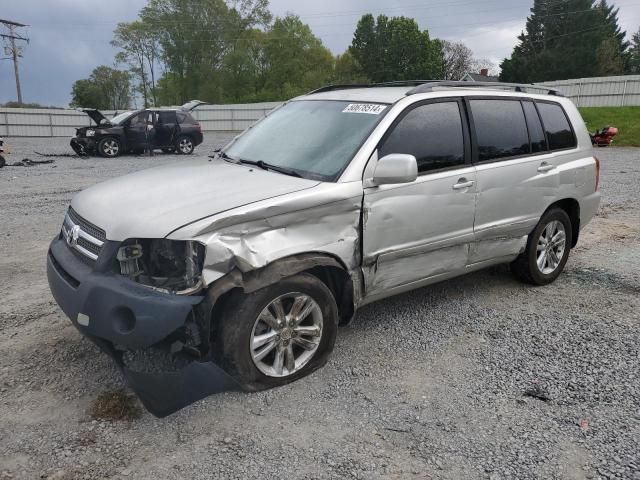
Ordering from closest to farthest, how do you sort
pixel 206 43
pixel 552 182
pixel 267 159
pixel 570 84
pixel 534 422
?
pixel 534 422 < pixel 267 159 < pixel 552 182 < pixel 570 84 < pixel 206 43

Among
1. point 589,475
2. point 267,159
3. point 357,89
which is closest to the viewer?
point 589,475

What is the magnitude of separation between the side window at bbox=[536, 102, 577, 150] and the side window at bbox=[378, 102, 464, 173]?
4.08 feet

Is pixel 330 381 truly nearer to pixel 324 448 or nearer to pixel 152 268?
pixel 324 448

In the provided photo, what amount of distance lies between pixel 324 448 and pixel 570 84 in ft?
106

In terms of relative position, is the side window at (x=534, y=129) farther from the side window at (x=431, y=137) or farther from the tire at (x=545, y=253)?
the side window at (x=431, y=137)

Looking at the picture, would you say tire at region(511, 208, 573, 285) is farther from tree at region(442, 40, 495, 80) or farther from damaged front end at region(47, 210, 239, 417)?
tree at region(442, 40, 495, 80)

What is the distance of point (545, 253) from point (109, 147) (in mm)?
15614

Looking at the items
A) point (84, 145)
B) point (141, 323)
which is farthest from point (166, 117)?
point (141, 323)

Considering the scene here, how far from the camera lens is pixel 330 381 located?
3314 mm

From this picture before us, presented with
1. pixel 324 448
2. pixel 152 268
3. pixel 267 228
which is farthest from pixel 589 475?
pixel 152 268

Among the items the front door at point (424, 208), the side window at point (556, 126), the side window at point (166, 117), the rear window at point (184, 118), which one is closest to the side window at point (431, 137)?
the front door at point (424, 208)

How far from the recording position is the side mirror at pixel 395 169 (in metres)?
3.32

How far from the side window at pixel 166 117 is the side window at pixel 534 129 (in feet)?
50.3

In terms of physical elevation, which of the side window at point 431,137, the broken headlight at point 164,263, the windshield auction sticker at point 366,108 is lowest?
the broken headlight at point 164,263
